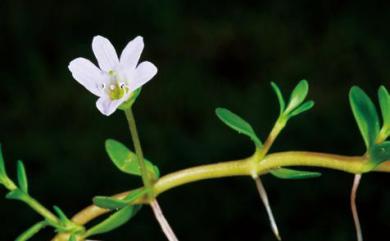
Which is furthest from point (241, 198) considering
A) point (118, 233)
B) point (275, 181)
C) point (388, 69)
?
point (388, 69)

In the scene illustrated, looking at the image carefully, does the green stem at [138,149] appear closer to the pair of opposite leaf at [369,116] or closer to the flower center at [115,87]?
the flower center at [115,87]

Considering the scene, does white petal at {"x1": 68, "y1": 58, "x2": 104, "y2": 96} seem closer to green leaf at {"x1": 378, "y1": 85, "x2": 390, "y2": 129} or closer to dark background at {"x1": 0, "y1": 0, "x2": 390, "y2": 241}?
green leaf at {"x1": 378, "y1": 85, "x2": 390, "y2": 129}

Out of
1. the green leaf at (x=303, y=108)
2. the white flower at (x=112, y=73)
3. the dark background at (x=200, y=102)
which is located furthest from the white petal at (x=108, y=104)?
the dark background at (x=200, y=102)

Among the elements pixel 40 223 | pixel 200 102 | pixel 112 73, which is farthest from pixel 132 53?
pixel 200 102

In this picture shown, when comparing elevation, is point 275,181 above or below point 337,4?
below

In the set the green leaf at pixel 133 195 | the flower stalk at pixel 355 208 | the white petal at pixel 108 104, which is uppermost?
the white petal at pixel 108 104

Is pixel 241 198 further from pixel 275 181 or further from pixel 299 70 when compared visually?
pixel 299 70
